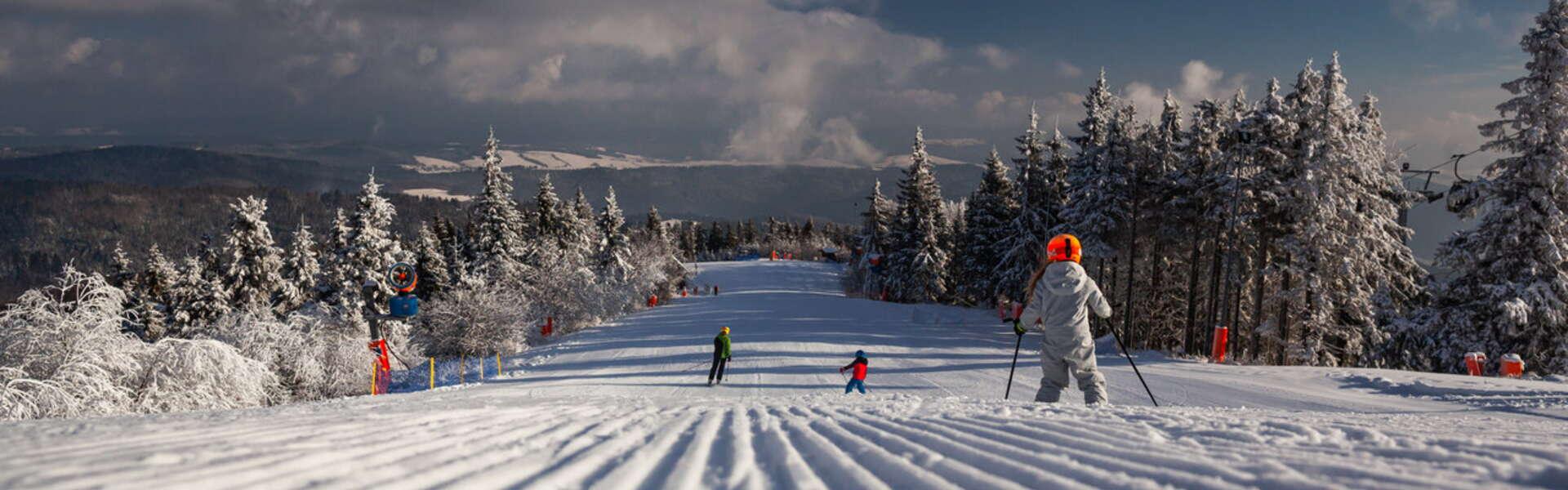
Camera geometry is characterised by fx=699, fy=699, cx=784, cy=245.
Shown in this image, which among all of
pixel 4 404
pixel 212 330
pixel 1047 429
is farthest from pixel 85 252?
pixel 1047 429

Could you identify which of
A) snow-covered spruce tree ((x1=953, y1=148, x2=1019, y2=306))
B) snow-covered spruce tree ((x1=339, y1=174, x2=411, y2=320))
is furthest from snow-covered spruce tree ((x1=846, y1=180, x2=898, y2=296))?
snow-covered spruce tree ((x1=339, y1=174, x2=411, y2=320))

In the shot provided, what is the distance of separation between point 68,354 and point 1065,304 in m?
14.5

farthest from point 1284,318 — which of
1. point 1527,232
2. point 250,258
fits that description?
point 250,258

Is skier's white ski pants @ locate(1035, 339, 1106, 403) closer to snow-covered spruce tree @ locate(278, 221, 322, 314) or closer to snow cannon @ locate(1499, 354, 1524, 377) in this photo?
snow cannon @ locate(1499, 354, 1524, 377)

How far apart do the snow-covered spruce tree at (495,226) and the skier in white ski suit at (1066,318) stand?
32.4 meters

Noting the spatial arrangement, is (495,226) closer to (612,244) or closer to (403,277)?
(612,244)

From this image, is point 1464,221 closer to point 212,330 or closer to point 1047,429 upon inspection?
point 1047,429

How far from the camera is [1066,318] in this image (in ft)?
24.6

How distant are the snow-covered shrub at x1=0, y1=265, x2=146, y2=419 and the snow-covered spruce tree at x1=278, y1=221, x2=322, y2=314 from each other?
17.0 m

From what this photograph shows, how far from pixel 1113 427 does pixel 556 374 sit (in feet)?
54.7

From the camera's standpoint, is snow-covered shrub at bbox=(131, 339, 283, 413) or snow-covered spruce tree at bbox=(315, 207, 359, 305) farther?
snow-covered spruce tree at bbox=(315, 207, 359, 305)

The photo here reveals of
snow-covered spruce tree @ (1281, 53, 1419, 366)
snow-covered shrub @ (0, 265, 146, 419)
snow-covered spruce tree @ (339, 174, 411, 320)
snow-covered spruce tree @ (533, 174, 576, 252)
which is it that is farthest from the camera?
snow-covered spruce tree @ (533, 174, 576, 252)

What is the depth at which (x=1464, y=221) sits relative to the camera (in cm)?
1941

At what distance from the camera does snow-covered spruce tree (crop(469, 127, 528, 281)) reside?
118 feet
